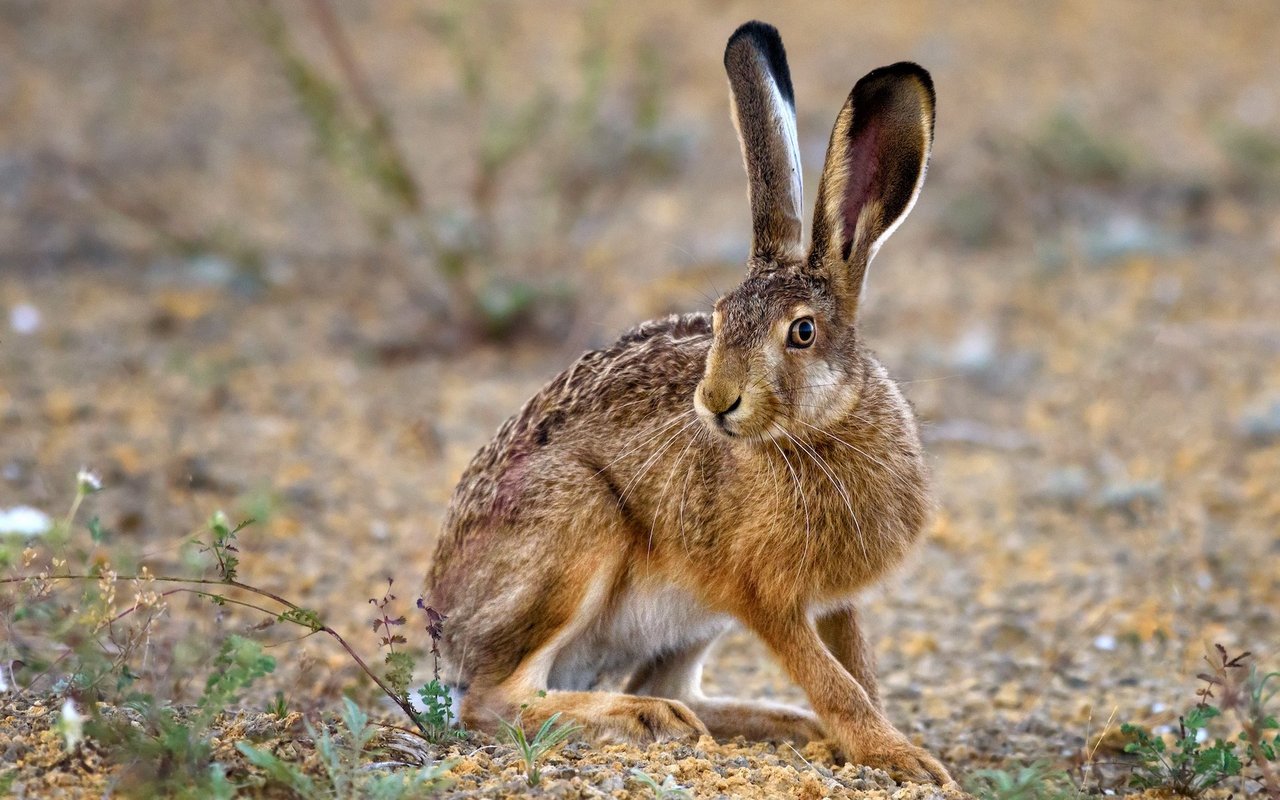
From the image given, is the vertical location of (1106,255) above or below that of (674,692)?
above

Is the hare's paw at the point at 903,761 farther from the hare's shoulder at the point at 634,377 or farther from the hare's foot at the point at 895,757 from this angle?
the hare's shoulder at the point at 634,377

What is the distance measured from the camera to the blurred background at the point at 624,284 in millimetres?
6117

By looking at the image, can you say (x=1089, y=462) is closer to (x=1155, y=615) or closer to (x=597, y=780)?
(x=1155, y=615)

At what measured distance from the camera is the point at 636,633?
4715mm

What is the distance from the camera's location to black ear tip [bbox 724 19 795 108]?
453cm

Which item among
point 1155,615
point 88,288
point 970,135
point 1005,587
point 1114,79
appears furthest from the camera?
point 1114,79

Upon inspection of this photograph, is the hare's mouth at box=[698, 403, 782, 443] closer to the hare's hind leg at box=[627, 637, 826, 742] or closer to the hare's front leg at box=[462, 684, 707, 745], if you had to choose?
the hare's front leg at box=[462, 684, 707, 745]

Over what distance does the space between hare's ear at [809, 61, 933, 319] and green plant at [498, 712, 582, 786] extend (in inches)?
67.4

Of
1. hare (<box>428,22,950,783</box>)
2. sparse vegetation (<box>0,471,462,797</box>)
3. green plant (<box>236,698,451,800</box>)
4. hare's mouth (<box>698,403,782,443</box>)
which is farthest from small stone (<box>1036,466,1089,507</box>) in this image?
green plant (<box>236,698,451,800</box>)

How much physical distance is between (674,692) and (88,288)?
6.06 m

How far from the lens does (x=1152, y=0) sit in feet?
45.7

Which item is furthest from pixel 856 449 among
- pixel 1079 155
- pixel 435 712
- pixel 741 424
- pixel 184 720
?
pixel 1079 155

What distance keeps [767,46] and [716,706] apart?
222cm

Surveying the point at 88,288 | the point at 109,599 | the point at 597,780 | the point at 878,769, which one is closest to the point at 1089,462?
the point at 878,769
